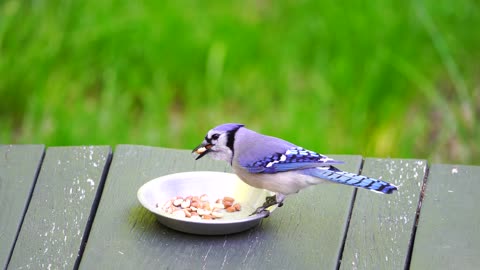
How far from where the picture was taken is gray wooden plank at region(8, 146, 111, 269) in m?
2.17

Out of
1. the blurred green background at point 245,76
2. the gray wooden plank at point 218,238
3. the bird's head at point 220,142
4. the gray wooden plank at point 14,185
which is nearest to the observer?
the gray wooden plank at point 218,238

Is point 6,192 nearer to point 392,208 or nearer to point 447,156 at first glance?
point 392,208

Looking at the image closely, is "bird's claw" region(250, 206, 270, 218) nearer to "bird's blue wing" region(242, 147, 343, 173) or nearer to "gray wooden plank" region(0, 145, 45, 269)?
"bird's blue wing" region(242, 147, 343, 173)

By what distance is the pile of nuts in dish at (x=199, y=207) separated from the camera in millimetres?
2385

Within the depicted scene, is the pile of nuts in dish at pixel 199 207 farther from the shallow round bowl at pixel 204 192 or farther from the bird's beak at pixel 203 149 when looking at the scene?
the bird's beak at pixel 203 149

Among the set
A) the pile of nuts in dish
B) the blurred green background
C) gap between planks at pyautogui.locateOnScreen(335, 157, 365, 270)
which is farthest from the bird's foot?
the blurred green background

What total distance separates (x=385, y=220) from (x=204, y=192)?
23.4 inches

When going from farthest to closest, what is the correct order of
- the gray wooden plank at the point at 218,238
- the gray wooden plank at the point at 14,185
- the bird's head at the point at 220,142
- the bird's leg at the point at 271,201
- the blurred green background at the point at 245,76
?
the blurred green background at the point at 245,76 < the bird's head at the point at 220,142 < the bird's leg at the point at 271,201 < the gray wooden plank at the point at 14,185 < the gray wooden plank at the point at 218,238

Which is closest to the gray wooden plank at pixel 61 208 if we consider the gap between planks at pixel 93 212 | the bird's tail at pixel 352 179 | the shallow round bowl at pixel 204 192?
the gap between planks at pixel 93 212

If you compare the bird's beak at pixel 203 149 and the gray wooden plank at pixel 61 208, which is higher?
the bird's beak at pixel 203 149

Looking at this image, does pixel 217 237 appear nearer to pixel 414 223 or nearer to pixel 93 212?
pixel 93 212

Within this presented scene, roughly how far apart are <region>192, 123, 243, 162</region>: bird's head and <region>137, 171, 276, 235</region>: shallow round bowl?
0.07 metres

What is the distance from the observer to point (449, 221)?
233 centimetres

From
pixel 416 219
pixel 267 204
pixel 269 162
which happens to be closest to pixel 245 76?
pixel 269 162
